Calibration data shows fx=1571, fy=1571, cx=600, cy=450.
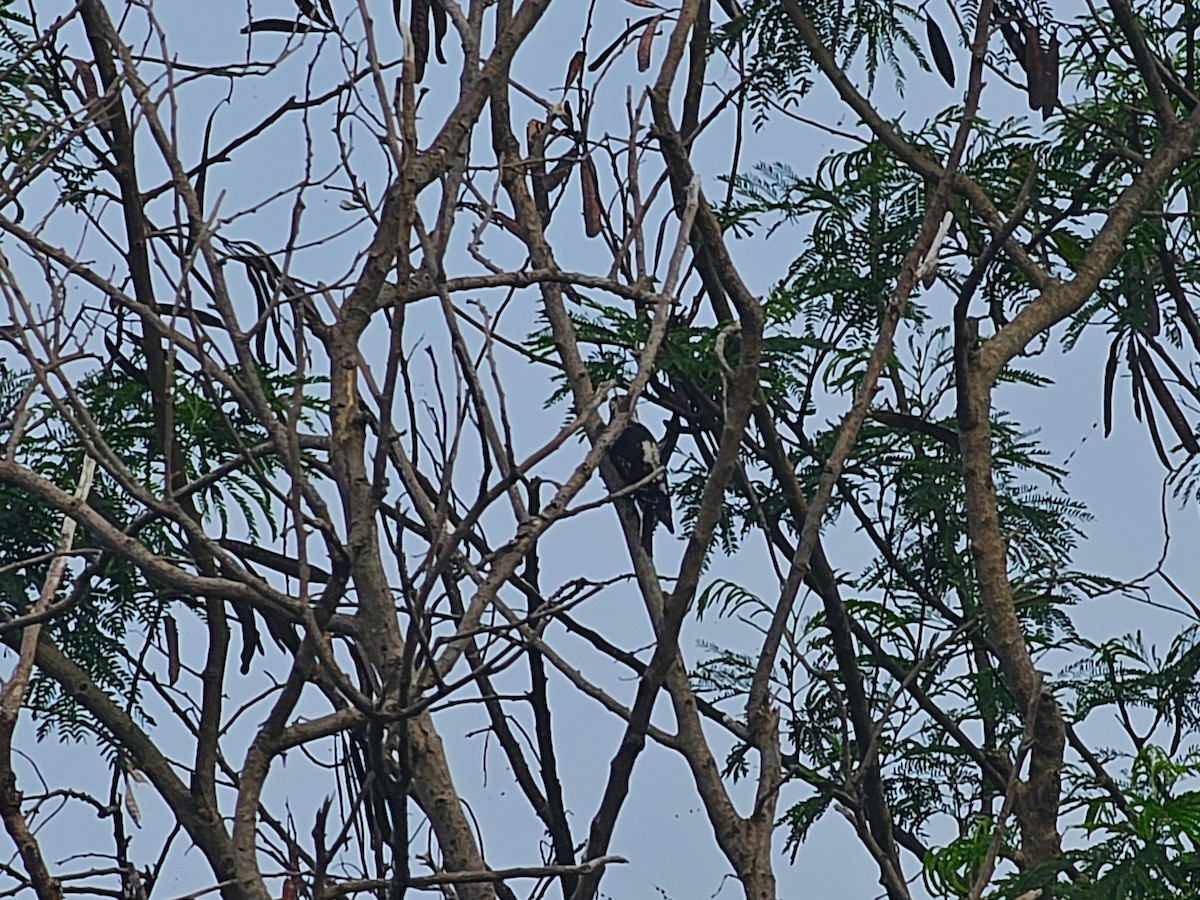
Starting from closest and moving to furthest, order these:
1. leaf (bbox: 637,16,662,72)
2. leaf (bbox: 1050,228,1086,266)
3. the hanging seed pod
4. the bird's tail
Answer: leaf (bbox: 637,16,662,72), the bird's tail, the hanging seed pod, leaf (bbox: 1050,228,1086,266)

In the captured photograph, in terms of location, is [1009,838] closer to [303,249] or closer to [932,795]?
[932,795]

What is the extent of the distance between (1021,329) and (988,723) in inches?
32.3

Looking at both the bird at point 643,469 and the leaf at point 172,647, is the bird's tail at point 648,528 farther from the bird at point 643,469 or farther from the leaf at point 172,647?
the leaf at point 172,647

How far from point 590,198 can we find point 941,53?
2.04 feet

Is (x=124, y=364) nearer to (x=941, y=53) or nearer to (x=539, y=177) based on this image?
(x=539, y=177)

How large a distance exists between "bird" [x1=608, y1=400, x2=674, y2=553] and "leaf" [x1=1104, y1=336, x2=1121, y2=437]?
0.70 metres

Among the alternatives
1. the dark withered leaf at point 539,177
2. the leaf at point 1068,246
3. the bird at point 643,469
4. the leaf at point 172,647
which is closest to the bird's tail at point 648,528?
the bird at point 643,469

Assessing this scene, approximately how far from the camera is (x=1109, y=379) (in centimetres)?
246

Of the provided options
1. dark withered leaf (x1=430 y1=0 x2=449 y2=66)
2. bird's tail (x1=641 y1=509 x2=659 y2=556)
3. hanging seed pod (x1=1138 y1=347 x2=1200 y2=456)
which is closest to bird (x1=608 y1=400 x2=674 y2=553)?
bird's tail (x1=641 y1=509 x2=659 y2=556)

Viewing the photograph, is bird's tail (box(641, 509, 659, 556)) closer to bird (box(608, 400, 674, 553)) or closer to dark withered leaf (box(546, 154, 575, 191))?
bird (box(608, 400, 674, 553))

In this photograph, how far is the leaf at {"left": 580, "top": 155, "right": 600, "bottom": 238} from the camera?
197cm

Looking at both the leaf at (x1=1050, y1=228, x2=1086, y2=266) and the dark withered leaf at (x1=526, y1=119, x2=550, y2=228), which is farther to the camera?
the leaf at (x1=1050, y1=228, x2=1086, y2=266)

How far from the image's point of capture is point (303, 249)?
1838 mm

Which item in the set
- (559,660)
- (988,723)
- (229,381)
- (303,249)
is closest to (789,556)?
(988,723)
